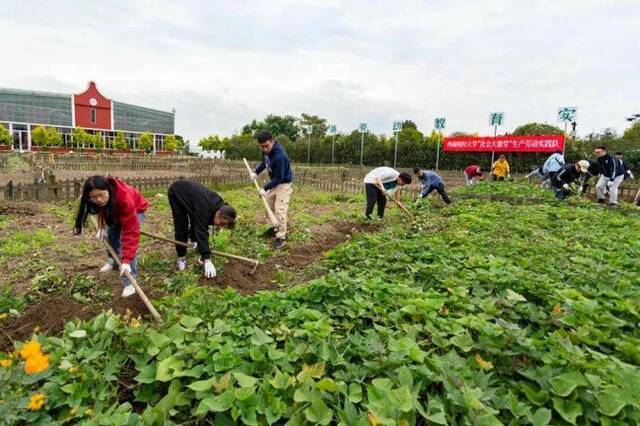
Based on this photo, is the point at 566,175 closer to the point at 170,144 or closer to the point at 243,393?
the point at 243,393

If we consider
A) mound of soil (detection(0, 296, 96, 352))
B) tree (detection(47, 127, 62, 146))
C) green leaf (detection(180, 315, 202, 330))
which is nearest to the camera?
green leaf (detection(180, 315, 202, 330))

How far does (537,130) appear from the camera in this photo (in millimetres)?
28672

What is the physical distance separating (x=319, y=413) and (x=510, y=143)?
73.3 ft

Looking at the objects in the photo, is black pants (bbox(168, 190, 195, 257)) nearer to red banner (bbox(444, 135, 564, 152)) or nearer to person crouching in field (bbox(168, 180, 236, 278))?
person crouching in field (bbox(168, 180, 236, 278))

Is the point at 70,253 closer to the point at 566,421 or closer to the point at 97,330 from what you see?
the point at 97,330

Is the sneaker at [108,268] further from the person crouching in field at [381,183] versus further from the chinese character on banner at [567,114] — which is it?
the chinese character on banner at [567,114]

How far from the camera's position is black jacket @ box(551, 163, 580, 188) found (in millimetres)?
9406

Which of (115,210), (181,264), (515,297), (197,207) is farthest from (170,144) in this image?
(515,297)

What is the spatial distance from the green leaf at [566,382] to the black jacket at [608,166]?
10.0 m

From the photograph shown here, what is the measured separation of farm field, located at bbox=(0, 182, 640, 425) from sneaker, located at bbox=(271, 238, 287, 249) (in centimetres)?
178

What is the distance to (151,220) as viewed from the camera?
835cm

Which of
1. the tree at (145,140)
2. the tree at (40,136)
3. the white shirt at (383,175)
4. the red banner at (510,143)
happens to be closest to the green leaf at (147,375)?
the white shirt at (383,175)

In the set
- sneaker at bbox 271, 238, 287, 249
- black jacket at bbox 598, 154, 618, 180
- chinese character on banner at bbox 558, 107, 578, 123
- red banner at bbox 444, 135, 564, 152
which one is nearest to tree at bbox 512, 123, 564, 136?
red banner at bbox 444, 135, 564, 152

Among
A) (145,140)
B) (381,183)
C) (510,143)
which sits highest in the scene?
(145,140)
